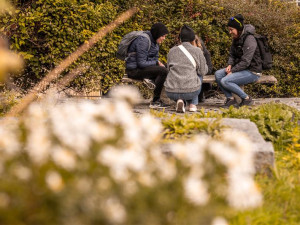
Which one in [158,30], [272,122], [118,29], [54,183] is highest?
[54,183]

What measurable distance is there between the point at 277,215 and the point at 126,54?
4.46 metres

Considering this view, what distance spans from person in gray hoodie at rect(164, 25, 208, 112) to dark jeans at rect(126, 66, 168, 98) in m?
0.35

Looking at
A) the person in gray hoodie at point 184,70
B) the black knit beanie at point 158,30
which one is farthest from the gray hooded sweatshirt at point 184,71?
the black knit beanie at point 158,30

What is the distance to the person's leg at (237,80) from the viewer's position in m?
6.74

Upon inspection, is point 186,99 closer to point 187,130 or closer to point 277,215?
point 187,130

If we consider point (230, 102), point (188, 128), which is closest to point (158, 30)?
point (230, 102)

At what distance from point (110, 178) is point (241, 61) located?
17.8 feet

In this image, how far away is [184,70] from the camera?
619 centimetres

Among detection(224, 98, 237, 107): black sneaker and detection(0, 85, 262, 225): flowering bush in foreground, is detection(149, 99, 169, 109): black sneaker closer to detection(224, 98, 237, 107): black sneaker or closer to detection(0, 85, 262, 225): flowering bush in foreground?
detection(224, 98, 237, 107): black sneaker

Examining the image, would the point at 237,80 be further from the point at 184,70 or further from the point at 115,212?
the point at 115,212

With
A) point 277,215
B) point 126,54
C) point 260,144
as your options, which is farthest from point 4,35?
point 277,215

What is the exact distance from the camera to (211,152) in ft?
5.66

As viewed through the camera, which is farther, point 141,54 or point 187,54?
point 141,54

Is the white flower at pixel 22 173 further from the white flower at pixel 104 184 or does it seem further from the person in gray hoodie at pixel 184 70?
the person in gray hoodie at pixel 184 70
